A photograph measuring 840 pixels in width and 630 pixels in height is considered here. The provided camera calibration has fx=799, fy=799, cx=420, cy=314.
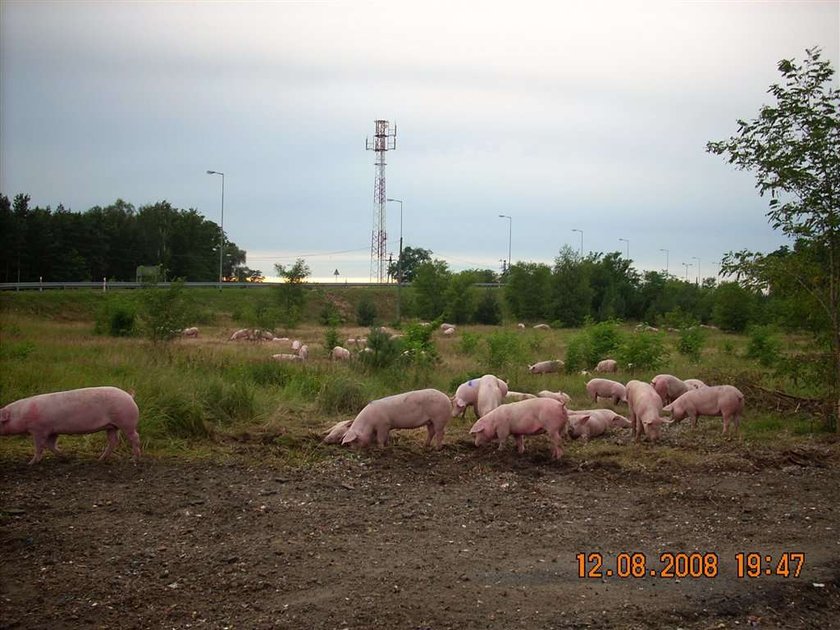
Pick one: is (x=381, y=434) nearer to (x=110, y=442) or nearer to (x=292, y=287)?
(x=110, y=442)

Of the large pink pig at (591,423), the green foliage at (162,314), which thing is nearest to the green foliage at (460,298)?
the green foliage at (162,314)

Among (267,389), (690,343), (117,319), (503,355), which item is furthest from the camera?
(117,319)

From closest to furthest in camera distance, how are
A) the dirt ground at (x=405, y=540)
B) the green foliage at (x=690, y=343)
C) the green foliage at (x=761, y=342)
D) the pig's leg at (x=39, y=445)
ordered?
the dirt ground at (x=405, y=540) < the pig's leg at (x=39, y=445) < the green foliage at (x=761, y=342) < the green foliage at (x=690, y=343)

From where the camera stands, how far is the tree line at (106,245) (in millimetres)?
51288

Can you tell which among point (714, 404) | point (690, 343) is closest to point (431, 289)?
point (690, 343)

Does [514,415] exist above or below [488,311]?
below

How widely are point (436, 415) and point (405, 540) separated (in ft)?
13.9

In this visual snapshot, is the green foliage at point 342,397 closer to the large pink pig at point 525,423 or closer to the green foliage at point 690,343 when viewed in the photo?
the large pink pig at point 525,423

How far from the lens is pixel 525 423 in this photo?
36.3ft

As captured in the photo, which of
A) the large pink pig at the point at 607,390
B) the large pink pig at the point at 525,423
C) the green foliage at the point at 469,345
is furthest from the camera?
the green foliage at the point at 469,345

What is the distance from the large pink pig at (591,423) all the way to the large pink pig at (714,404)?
1029 millimetres

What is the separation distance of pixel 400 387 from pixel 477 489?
340 inches

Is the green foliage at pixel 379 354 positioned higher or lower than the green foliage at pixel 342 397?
higher

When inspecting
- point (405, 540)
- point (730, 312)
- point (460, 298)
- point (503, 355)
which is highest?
point (460, 298)
